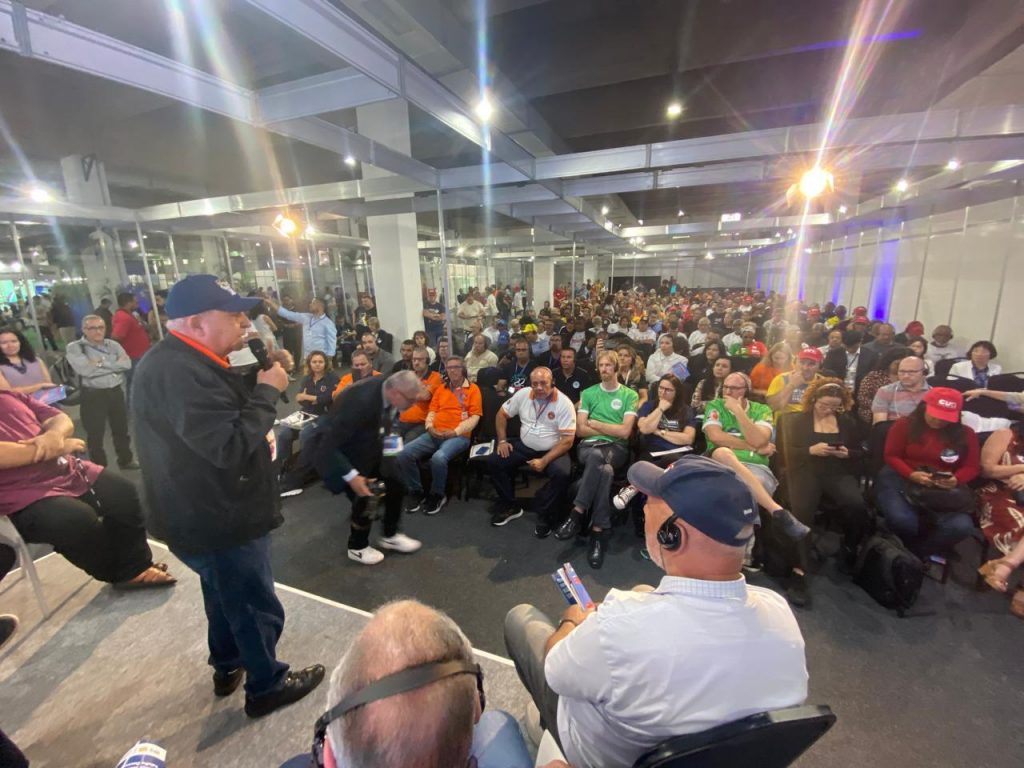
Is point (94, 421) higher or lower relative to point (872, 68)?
lower

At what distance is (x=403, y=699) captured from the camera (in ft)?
2.06

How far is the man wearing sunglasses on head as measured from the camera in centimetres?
61

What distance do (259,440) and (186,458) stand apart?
225 millimetres

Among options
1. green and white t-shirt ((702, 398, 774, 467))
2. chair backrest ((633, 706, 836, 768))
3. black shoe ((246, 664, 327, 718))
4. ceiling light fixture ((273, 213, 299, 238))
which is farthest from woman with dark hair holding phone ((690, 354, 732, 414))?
ceiling light fixture ((273, 213, 299, 238))

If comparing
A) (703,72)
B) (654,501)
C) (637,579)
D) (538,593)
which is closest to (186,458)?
(654,501)

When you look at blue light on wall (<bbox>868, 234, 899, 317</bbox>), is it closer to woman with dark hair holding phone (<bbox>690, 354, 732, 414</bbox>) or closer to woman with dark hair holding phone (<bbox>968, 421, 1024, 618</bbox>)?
woman with dark hair holding phone (<bbox>690, 354, 732, 414</bbox>)

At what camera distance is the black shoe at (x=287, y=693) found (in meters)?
1.74

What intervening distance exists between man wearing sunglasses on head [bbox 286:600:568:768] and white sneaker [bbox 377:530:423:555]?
237 cm

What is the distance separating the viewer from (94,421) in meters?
4.14

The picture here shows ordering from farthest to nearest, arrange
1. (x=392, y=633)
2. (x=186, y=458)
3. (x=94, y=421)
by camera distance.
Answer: (x=94, y=421)
(x=186, y=458)
(x=392, y=633)

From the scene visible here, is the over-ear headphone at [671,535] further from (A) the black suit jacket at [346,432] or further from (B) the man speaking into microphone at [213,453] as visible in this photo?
(A) the black suit jacket at [346,432]

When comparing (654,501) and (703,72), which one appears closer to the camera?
(654,501)

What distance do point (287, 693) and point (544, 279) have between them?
18.2 m

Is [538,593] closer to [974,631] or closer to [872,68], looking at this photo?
[974,631]
